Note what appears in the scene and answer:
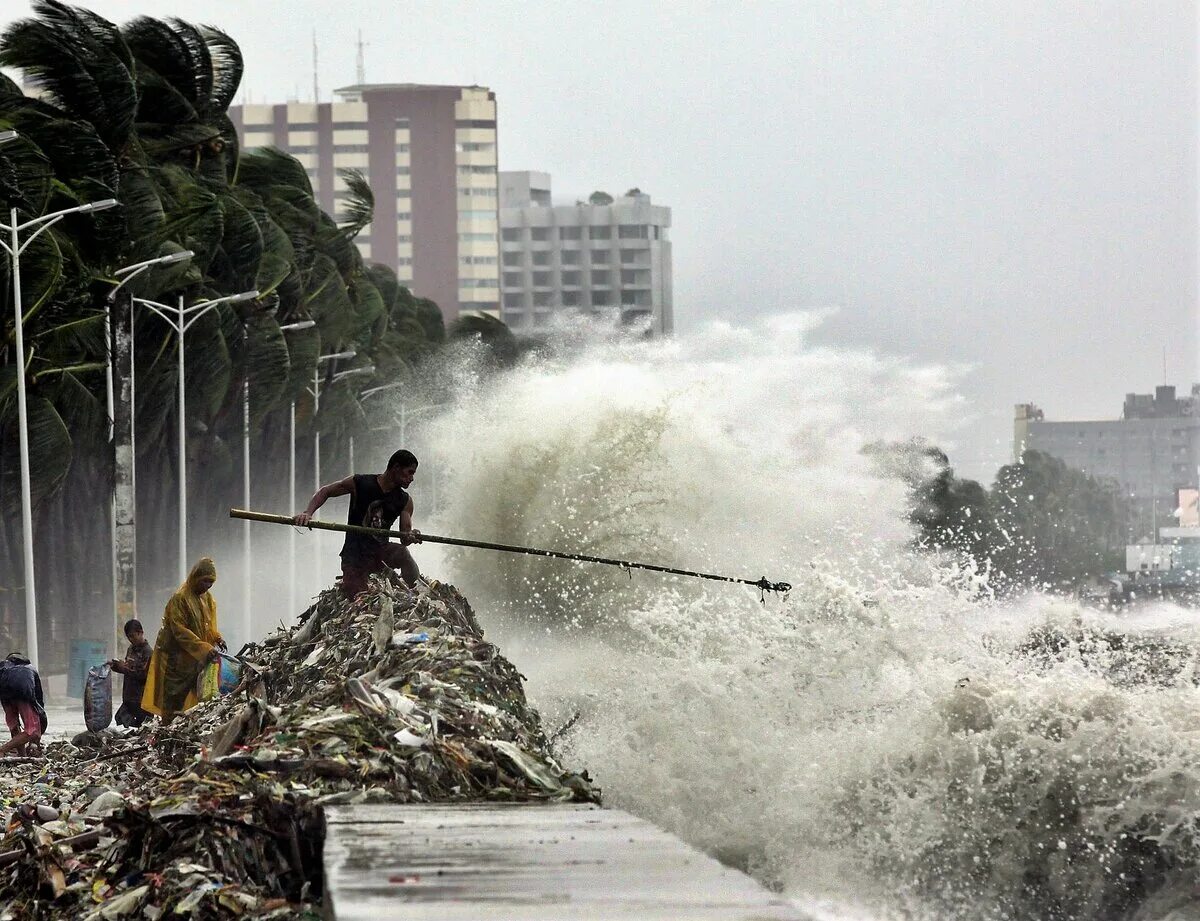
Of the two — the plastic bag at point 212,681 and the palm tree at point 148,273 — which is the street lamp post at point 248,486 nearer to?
the palm tree at point 148,273

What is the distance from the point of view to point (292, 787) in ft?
29.0

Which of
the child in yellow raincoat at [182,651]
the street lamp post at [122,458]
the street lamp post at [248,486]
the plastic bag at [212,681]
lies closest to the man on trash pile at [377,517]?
the plastic bag at [212,681]

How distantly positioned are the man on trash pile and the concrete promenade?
18.8 feet

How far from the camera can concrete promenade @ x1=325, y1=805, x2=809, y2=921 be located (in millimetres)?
6543

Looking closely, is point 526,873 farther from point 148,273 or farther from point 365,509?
point 148,273

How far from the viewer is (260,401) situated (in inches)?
2414

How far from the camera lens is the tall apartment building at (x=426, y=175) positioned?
628ft

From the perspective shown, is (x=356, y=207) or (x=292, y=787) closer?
(x=292, y=787)

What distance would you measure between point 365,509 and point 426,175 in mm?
180020

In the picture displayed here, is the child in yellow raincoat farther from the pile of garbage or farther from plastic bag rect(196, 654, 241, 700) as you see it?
the pile of garbage

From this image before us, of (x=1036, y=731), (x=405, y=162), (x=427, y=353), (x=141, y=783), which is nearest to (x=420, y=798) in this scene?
(x=141, y=783)

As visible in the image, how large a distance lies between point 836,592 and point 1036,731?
8.88ft

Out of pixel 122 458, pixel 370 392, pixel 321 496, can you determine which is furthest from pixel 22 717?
pixel 370 392

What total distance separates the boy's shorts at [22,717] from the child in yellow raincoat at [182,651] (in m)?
2.55
